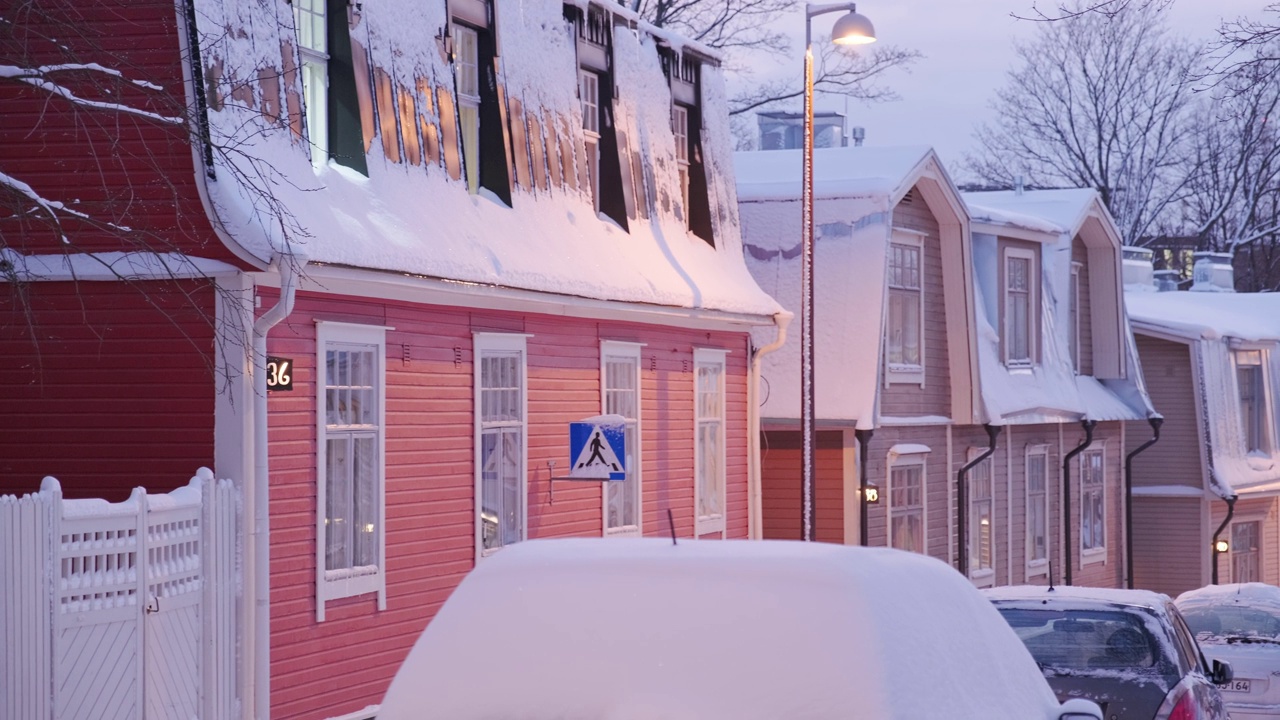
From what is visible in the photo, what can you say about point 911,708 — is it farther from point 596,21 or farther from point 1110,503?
point 1110,503

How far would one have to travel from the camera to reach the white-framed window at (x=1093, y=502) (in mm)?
32750

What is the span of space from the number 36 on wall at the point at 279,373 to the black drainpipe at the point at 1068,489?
65.5 ft

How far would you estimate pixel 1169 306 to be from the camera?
3844cm

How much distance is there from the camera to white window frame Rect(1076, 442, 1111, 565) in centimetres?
3247

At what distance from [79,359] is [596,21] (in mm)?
8249

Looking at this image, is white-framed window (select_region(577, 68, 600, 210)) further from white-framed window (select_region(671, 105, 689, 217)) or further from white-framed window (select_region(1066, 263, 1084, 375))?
white-framed window (select_region(1066, 263, 1084, 375))

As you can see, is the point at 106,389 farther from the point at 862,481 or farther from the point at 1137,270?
the point at 1137,270

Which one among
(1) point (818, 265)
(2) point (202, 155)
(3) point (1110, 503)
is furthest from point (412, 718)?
(3) point (1110, 503)

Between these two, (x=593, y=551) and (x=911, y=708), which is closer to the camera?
(x=911, y=708)

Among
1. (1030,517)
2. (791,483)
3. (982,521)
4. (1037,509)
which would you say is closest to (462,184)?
(791,483)

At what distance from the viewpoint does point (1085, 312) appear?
3312 centimetres

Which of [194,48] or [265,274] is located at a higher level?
[194,48]

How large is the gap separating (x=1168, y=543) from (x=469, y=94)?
77.4 feet

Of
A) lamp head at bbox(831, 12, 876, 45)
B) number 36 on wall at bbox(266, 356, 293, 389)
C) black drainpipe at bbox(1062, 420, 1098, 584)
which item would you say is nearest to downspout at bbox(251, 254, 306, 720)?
number 36 on wall at bbox(266, 356, 293, 389)
